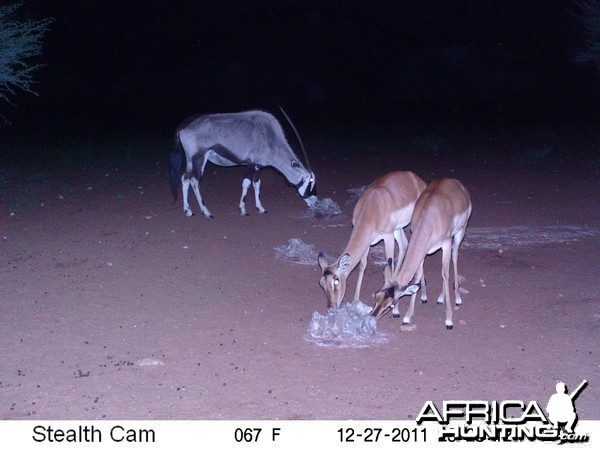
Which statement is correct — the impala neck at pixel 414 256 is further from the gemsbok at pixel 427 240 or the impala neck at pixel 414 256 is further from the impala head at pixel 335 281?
the impala head at pixel 335 281

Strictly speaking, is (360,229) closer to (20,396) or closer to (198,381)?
(198,381)

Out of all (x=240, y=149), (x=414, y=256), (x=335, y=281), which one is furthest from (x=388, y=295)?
(x=240, y=149)

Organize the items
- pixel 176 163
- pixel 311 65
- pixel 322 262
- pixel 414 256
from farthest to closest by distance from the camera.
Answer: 1. pixel 311 65
2. pixel 176 163
3. pixel 322 262
4. pixel 414 256

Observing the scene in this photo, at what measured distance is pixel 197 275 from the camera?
10086mm

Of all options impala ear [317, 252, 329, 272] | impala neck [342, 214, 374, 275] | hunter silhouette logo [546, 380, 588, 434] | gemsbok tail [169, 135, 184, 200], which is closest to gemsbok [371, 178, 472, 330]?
impala neck [342, 214, 374, 275]

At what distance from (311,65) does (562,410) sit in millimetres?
42279

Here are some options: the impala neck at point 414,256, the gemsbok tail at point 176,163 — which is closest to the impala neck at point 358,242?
the impala neck at point 414,256

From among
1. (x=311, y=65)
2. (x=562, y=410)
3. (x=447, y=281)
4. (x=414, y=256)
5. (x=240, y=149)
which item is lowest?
(x=562, y=410)

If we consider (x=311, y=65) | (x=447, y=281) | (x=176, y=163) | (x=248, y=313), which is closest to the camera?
(x=447, y=281)

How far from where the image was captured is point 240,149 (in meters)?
14.3

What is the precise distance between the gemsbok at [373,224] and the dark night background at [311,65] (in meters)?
18.9

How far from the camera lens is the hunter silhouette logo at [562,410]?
18.4 ft

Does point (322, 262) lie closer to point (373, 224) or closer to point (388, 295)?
point (373, 224)

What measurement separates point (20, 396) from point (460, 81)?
127ft
